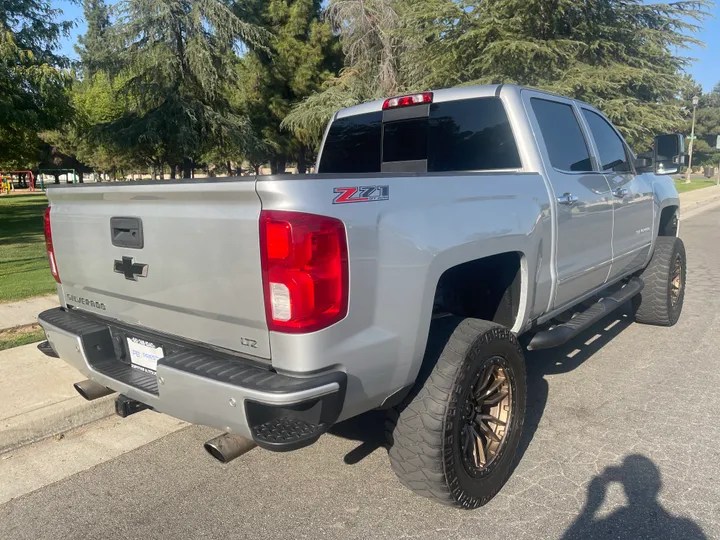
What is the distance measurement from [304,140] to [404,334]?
22.3m

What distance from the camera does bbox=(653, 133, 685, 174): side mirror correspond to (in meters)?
5.31

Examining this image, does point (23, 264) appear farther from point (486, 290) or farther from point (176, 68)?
point (176, 68)

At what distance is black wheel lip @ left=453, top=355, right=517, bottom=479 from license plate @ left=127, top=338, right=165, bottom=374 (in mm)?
1437

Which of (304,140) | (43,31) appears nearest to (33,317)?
(43,31)

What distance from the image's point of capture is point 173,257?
8.21ft

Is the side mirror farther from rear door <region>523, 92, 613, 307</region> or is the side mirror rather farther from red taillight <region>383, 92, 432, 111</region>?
red taillight <region>383, 92, 432, 111</region>

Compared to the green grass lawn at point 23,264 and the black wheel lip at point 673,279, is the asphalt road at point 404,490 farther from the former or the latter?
the green grass lawn at point 23,264

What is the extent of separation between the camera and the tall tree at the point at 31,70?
1324 centimetres

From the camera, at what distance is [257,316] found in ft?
7.36

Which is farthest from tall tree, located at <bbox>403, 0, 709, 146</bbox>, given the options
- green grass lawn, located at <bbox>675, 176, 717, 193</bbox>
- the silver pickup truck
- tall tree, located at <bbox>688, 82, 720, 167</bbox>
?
tall tree, located at <bbox>688, 82, 720, 167</bbox>

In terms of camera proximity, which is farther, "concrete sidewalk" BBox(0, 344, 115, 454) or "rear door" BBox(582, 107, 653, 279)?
"rear door" BBox(582, 107, 653, 279)

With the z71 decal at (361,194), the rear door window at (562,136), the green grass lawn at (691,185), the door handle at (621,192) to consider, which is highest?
the rear door window at (562,136)

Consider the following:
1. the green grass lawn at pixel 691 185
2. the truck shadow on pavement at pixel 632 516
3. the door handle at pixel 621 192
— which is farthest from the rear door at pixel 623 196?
the green grass lawn at pixel 691 185

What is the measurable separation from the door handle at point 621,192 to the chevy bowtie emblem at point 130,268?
11.4 ft
